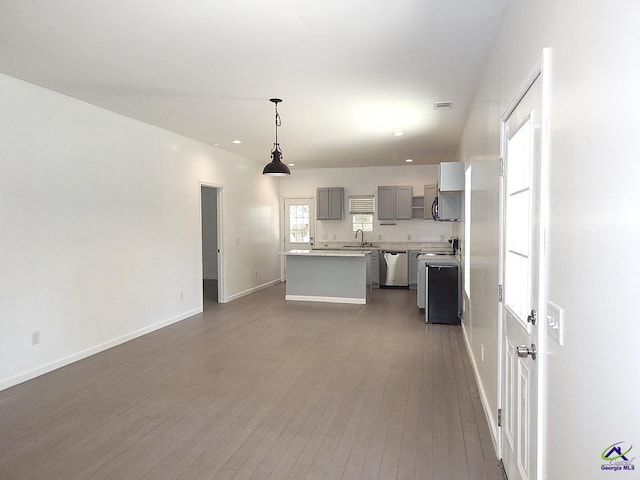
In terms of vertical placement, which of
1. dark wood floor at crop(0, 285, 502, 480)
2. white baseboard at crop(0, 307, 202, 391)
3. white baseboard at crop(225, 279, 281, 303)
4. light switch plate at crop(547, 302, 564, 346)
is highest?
light switch plate at crop(547, 302, 564, 346)

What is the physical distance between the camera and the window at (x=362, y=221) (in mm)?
10039

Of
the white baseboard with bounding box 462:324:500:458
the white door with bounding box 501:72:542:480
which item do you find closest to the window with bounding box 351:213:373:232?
the white baseboard with bounding box 462:324:500:458

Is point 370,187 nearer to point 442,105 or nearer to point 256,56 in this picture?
point 442,105

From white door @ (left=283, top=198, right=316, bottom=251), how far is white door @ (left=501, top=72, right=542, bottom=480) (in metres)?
7.95

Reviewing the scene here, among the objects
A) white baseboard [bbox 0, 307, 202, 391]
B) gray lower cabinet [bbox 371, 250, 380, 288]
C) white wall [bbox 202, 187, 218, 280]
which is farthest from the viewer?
white wall [bbox 202, 187, 218, 280]

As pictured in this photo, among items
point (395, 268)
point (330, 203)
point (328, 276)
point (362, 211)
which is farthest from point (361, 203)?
point (328, 276)

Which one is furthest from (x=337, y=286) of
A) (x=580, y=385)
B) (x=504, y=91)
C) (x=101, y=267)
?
(x=580, y=385)

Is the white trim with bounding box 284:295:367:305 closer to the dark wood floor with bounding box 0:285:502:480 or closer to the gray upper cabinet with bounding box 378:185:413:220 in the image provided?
the dark wood floor with bounding box 0:285:502:480

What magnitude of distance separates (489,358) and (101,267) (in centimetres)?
414

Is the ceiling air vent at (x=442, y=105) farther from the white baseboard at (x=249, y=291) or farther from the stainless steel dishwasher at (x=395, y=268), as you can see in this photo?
the white baseboard at (x=249, y=291)

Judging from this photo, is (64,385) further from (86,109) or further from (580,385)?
(580,385)

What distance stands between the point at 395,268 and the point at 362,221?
4.69ft

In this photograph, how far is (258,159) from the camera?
882 centimetres

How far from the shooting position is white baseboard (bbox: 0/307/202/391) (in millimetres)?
3814
